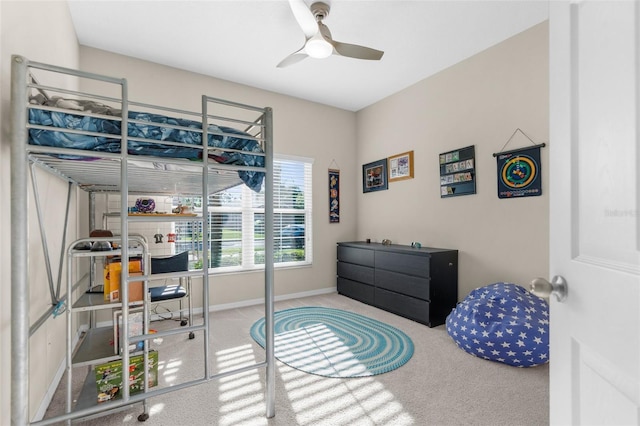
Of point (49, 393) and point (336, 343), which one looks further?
point (336, 343)

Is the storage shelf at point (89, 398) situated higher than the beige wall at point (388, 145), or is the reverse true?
the beige wall at point (388, 145)

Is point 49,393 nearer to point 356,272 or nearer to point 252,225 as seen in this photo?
point 252,225

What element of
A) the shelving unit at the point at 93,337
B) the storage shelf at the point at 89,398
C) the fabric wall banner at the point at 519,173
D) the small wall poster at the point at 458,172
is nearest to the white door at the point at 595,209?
the shelving unit at the point at 93,337

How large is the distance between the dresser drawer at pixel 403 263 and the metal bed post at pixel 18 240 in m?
3.03

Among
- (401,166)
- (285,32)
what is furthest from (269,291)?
(401,166)

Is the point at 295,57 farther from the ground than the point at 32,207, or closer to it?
farther from the ground

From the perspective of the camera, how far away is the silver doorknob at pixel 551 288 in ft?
2.55

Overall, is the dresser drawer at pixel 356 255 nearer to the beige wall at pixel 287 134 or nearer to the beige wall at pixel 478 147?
the beige wall at pixel 287 134

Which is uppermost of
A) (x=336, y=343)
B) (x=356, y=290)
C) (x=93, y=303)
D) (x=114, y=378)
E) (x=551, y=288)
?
(x=551, y=288)

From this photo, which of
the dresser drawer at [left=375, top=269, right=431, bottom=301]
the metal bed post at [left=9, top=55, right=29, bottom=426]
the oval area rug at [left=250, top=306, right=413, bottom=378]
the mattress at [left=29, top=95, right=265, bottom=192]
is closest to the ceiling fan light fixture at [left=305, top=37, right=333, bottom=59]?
the mattress at [left=29, top=95, right=265, bottom=192]

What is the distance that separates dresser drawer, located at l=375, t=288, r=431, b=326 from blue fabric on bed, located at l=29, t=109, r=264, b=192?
2335mm

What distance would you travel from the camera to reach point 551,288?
80 centimetres

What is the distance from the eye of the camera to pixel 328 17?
2.65 meters

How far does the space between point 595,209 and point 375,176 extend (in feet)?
12.7
